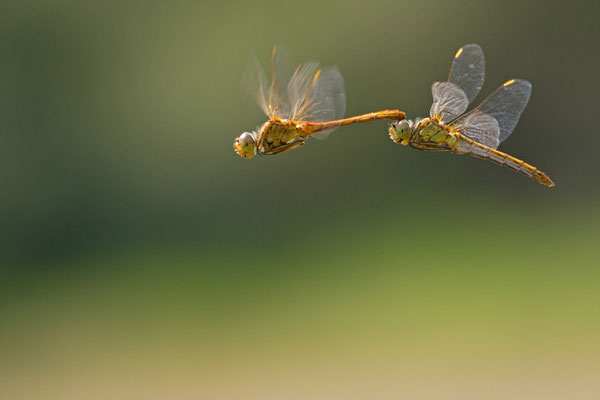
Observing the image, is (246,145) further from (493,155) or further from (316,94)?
(493,155)

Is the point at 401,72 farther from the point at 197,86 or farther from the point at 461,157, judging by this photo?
the point at 197,86

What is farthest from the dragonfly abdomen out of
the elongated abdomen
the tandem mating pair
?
the elongated abdomen

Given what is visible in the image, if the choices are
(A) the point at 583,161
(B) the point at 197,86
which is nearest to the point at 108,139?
(B) the point at 197,86

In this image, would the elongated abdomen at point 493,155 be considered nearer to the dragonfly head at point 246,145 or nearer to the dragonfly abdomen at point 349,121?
the dragonfly abdomen at point 349,121

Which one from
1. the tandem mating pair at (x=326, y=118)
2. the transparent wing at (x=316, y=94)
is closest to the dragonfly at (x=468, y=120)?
the tandem mating pair at (x=326, y=118)

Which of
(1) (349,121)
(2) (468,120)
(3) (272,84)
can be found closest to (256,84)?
(3) (272,84)

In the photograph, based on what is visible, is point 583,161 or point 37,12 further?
point 583,161
